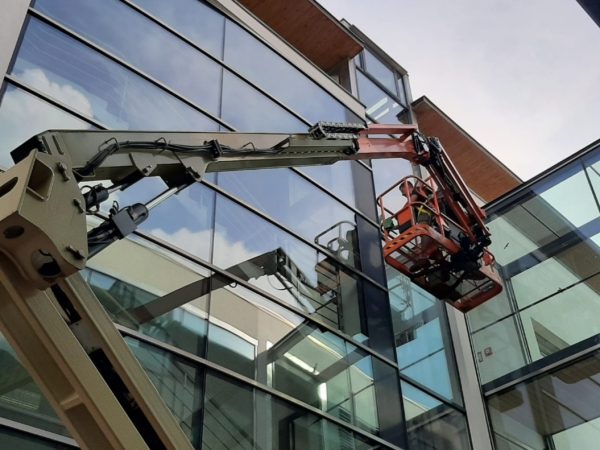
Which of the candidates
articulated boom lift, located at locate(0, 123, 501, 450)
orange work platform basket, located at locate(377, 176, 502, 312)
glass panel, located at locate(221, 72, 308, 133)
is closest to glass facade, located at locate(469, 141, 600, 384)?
orange work platform basket, located at locate(377, 176, 502, 312)

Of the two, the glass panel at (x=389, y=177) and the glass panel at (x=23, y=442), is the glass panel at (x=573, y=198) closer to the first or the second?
the glass panel at (x=389, y=177)

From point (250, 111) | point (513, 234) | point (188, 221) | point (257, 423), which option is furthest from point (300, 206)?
point (513, 234)

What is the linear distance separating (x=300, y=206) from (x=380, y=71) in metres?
9.83

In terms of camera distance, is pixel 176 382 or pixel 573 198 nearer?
pixel 176 382

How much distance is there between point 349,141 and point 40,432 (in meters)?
6.73

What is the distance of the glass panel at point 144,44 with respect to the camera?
39.2 ft

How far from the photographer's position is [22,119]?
33.2ft

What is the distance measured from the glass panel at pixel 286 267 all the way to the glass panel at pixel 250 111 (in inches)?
87.5

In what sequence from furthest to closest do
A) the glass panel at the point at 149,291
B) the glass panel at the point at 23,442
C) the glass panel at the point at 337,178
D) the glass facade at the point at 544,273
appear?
the glass facade at the point at 544,273, the glass panel at the point at 337,178, the glass panel at the point at 149,291, the glass panel at the point at 23,442

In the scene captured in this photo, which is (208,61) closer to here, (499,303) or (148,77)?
(148,77)

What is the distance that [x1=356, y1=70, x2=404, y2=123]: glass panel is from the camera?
808 inches

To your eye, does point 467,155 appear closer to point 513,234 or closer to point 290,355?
point 513,234

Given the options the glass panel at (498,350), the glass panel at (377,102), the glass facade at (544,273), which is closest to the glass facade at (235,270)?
the glass panel at (498,350)

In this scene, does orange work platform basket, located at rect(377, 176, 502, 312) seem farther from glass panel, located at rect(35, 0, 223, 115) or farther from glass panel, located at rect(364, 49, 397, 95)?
glass panel, located at rect(364, 49, 397, 95)
